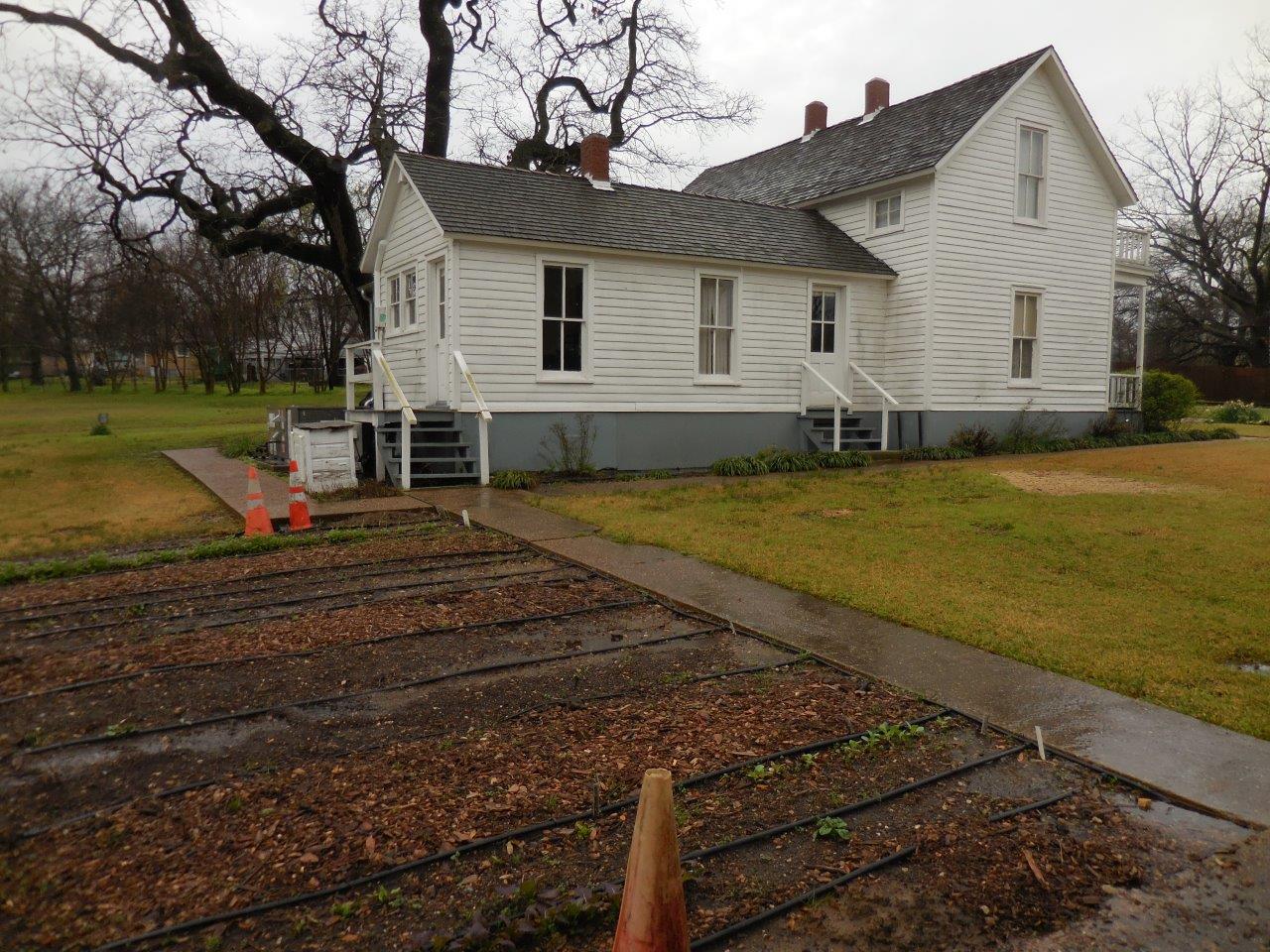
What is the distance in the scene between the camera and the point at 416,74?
23.5 metres

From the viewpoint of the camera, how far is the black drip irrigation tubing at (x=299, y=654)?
14.7ft

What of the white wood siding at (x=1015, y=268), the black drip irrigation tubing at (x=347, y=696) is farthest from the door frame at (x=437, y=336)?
the black drip irrigation tubing at (x=347, y=696)

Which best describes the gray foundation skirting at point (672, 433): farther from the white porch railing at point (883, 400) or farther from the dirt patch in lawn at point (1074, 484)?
the dirt patch in lawn at point (1074, 484)

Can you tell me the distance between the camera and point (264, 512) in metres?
9.18

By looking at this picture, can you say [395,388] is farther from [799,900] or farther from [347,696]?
[799,900]

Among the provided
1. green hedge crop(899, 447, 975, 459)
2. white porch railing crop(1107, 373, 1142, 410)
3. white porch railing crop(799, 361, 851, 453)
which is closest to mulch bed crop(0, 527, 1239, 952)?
white porch railing crop(799, 361, 851, 453)

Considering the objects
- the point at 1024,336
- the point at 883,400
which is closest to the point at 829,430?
the point at 883,400

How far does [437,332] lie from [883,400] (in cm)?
847

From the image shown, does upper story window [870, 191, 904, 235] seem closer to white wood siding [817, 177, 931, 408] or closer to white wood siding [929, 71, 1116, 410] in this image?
white wood siding [817, 177, 931, 408]

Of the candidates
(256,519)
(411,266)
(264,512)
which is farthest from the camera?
(411,266)

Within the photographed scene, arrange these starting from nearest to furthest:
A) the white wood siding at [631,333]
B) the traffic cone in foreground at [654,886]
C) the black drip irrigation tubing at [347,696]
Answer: the traffic cone in foreground at [654,886]
the black drip irrigation tubing at [347,696]
the white wood siding at [631,333]

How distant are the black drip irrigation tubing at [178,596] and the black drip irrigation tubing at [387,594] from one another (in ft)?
2.21

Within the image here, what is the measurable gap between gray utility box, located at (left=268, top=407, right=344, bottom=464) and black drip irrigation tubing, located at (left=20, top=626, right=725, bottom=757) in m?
11.7

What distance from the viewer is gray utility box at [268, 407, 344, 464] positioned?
15598 mm
